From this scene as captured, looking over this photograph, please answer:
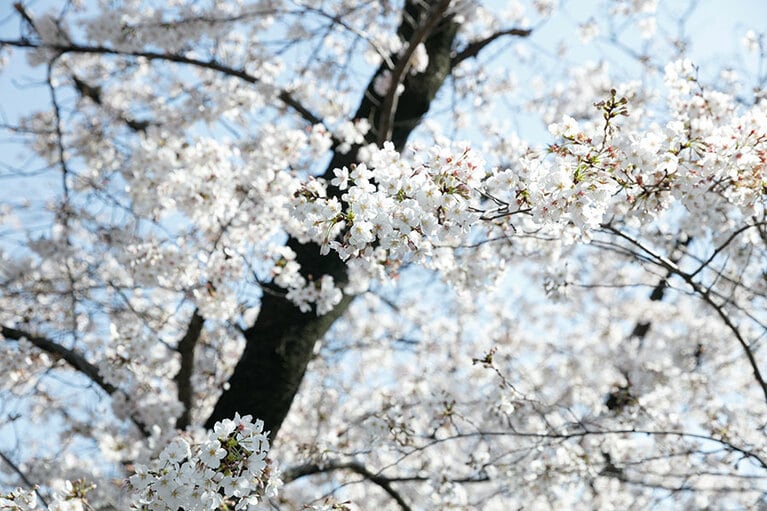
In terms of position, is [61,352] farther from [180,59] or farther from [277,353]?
[180,59]

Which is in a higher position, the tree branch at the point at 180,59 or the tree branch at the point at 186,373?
the tree branch at the point at 180,59

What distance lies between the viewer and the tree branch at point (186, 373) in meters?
4.35

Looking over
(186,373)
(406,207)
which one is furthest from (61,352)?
(406,207)

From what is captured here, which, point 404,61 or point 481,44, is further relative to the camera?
point 481,44

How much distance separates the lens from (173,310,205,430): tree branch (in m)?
4.35

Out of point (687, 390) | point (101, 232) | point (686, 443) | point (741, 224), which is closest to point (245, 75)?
point (101, 232)

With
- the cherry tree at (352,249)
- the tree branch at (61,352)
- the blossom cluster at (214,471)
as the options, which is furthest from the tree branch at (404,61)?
the blossom cluster at (214,471)

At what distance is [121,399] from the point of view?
418 cm

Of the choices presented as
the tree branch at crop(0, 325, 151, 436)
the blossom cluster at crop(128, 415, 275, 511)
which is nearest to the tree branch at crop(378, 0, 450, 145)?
the tree branch at crop(0, 325, 151, 436)

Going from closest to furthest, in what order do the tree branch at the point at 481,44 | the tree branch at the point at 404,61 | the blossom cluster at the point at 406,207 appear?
the blossom cluster at the point at 406,207
the tree branch at the point at 404,61
the tree branch at the point at 481,44

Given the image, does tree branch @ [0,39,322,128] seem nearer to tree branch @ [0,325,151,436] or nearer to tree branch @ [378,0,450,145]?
tree branch @ [378,0,450,145]

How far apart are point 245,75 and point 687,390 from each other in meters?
5.47

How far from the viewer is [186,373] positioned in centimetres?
443

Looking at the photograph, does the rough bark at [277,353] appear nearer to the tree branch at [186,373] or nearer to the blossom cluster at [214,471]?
the tree branch at [186,373]
